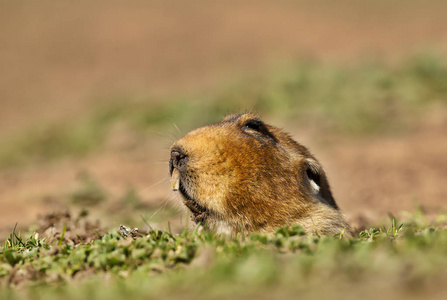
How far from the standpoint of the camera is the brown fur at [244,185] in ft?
12.3

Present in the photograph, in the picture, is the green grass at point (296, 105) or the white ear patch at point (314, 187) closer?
the white ear patch at point (314, 187)

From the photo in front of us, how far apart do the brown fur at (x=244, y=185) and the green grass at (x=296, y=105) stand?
21.3 ft

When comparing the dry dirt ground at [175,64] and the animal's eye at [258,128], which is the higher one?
the dry dirt ground at [175,64]

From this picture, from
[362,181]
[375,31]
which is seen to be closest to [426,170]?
[362,181]

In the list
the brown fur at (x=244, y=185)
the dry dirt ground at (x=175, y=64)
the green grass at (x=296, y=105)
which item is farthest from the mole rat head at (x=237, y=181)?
the green grass at (x=296, y=105)

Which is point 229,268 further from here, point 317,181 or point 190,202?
point 317,181

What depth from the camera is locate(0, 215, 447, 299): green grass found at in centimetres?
242

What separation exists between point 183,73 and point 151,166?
468 inches

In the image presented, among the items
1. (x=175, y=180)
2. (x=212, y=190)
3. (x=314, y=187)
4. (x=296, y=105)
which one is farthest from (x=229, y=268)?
(x=296, y=105)

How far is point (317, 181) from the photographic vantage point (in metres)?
4.40

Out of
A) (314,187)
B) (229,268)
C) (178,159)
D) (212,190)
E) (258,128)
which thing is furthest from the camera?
(258,128)

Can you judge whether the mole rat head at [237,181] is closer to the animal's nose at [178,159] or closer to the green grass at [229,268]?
the animal's nose at [178,159]

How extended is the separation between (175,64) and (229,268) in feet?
66.0

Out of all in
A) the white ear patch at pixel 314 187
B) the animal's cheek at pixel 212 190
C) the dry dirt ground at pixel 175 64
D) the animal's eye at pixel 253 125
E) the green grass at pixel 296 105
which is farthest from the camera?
the green grass at pixel 296 105
